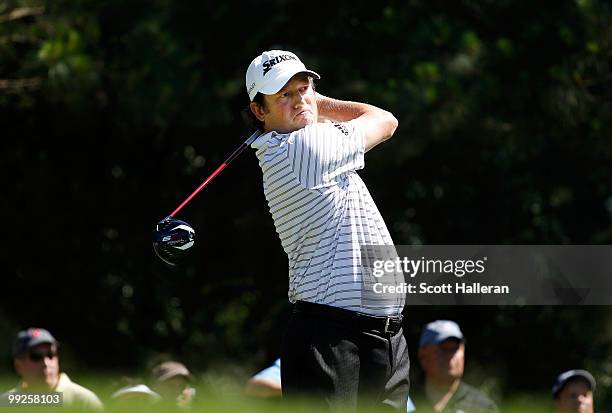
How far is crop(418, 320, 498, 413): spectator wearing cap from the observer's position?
25.1 ft

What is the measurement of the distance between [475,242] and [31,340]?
4.93 m

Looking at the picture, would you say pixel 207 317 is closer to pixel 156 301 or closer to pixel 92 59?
pixel 156 301

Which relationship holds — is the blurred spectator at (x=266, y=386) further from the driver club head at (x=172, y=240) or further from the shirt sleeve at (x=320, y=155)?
the shirt sleeve at (x=320, y=155)

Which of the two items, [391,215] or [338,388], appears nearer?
[338,388]

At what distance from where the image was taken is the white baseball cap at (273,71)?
4453 mm

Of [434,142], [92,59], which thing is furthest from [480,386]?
[92,59]

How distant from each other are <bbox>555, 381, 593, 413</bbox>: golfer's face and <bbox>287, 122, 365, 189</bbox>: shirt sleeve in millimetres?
3531

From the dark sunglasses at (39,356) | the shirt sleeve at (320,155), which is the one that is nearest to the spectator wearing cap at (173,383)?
the dark sunglasses at (39,356)

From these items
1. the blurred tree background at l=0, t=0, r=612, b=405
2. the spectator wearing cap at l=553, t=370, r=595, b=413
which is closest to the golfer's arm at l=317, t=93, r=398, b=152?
the spectator wearing cap at l=553, t=370, r=595, b=413

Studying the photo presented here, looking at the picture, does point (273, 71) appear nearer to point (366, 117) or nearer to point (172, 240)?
point (366, 117)

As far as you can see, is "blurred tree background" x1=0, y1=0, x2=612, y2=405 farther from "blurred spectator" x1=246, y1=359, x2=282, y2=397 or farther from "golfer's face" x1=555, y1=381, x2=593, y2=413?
"blurred spectator" x1=246, y1=359, x2=282, y2=397

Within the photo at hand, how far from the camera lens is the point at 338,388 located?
4.20m

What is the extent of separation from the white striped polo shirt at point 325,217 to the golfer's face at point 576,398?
3322 millimetres

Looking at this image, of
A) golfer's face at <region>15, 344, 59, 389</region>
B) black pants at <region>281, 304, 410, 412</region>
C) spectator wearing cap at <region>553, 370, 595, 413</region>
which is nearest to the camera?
black pants at <region>281, 304, 410, 412</region>
